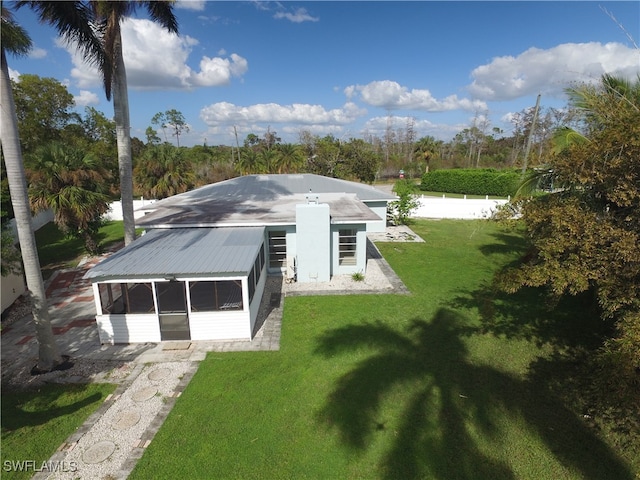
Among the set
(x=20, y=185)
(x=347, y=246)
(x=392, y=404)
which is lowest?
(x=392, y=404)

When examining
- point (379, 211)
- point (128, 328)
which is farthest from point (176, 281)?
point (379, 211)

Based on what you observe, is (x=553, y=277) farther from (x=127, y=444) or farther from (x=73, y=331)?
(x=73, y=331)

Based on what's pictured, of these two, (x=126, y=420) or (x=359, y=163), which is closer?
(x=126, y=420)

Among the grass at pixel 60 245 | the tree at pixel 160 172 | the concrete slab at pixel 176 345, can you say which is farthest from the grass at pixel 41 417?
the tree at pixel 160 172

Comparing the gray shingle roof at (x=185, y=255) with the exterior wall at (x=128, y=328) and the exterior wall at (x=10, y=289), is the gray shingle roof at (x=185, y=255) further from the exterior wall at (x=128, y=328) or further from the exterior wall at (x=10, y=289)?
the exterior wall at (x=10, y=289)

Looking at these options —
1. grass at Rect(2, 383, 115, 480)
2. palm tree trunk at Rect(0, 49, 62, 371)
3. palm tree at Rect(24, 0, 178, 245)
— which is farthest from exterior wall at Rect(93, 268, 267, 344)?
palm tree at Rect(24, 0, 178, 245)

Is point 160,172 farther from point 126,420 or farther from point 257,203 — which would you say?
point 126,420
